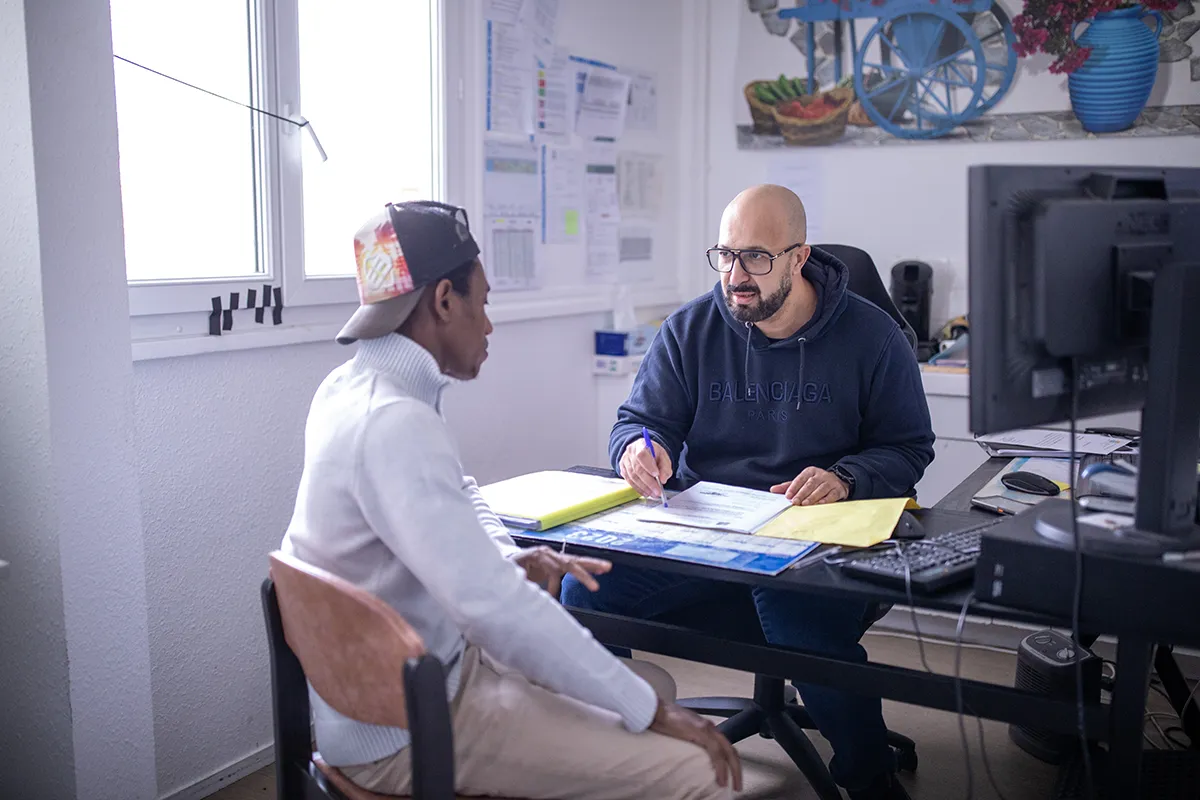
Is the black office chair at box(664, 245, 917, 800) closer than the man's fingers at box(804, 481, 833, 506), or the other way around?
the man's fingers at box(804, 481, 833, 506)

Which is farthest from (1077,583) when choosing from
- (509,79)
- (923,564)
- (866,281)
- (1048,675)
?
(509,79)

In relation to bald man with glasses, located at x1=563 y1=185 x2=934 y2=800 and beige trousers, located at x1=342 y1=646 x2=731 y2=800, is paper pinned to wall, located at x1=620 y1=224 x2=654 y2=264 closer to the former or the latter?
bald man with glasses, located at x1=563 y1=185 x2=934 y2=800

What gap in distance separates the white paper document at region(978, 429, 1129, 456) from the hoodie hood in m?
0.39

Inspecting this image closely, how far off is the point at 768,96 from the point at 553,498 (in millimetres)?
2379

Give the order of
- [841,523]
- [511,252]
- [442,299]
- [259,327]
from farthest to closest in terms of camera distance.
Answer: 1. [511,252]
2. [259,327]
3. [841,523]
4. [442,299]

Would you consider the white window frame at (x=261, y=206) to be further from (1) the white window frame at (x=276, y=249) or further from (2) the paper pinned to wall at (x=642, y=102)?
(2) the paper pinned to wall at (x=642, y=102)

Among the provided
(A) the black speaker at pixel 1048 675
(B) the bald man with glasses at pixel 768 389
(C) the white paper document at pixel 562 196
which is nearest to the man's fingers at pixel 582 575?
(B) the bald man with glasses at pixel 768 389

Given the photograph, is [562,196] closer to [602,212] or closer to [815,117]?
[602,212]

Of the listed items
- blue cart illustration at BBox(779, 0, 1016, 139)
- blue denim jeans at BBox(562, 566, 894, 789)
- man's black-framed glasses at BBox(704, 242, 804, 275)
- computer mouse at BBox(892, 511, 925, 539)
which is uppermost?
blue cart illustration at BBox(779, 0, 1016, 139)

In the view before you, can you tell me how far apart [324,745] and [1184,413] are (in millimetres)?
1138

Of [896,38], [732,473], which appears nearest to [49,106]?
[732,473]

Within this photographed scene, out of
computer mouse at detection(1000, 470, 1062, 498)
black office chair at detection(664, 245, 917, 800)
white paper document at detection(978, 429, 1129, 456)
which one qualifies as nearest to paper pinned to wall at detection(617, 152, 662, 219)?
black office chair at detection(664, 245, 917, 800)

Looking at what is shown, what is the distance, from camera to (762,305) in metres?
2.19

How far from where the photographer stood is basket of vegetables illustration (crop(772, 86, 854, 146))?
365 centimetres
